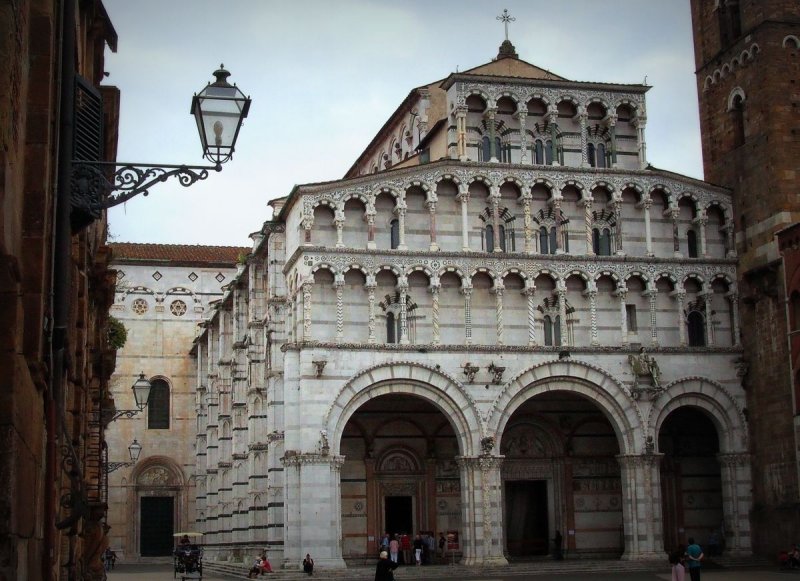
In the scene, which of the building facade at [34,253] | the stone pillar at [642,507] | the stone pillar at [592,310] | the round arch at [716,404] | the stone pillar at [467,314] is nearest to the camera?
the building facade at [34,253]

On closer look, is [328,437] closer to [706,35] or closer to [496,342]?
[496,342]

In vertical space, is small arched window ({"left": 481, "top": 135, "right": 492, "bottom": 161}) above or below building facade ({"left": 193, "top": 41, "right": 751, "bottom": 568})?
above

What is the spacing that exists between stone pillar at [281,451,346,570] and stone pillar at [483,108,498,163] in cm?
1056

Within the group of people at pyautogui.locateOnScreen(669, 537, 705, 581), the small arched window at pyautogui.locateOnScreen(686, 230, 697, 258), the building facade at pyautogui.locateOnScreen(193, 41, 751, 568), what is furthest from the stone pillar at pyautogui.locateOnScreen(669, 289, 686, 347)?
the group of people at pyautogui.locateOnScreen(669, 537, 705, 581)

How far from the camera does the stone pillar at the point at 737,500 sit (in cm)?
3556

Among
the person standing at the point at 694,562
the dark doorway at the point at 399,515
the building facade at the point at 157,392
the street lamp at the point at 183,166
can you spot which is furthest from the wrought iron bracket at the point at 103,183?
the building facade at the point at 157,392

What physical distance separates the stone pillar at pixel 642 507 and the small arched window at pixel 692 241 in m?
6.81

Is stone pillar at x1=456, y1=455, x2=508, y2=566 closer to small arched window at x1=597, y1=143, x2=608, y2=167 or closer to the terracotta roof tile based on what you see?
small arched window at x1=597, y1=143, x2=608, y2=167

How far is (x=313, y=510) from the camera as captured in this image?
3284 cm

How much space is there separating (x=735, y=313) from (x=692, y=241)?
271cm

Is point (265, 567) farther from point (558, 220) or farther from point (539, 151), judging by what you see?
point (539, 151)

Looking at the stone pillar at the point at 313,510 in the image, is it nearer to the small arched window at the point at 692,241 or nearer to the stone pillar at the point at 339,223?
the stone pillar at the point at 339,223

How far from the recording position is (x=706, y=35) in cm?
4012

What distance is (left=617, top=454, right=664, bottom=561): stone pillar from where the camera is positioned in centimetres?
3475
